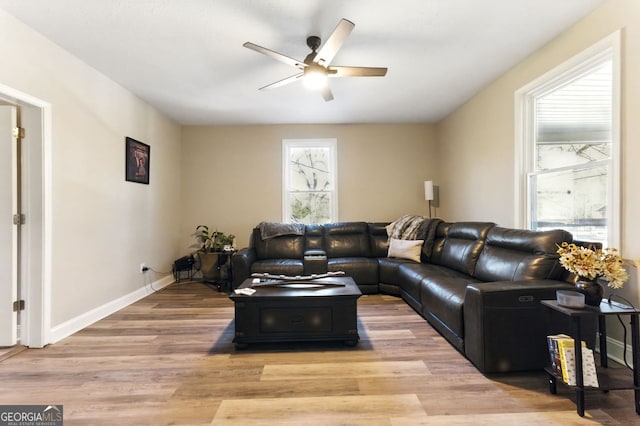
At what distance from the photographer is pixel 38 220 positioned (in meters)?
2.35

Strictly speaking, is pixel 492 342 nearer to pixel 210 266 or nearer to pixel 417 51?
pixel 417 51

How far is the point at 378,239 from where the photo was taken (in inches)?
176

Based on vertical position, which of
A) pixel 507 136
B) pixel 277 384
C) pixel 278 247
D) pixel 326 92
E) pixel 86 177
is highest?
pixel 326 92

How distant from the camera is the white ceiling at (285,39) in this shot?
208 centimetres

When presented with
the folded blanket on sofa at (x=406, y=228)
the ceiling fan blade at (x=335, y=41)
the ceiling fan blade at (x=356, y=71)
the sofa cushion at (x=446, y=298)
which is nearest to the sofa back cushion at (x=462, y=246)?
the sofa cushion at (x=446, y=298)

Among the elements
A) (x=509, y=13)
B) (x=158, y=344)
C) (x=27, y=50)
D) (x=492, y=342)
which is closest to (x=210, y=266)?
(x=158, y=344)

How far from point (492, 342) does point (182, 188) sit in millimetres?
4752

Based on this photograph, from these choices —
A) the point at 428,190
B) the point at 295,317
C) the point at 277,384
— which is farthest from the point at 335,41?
the point at 428,190

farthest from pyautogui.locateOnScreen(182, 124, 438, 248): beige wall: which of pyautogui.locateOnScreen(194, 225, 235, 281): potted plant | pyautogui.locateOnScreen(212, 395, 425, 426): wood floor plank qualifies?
pyautogui.locateOnScreen(212, 395, 425, 426): wood floor plank

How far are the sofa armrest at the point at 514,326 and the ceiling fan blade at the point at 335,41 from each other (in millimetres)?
1924

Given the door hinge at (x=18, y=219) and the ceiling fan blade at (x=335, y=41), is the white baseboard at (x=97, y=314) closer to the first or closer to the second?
the door hinge at (x=18, y=219)

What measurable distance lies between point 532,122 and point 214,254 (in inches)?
166

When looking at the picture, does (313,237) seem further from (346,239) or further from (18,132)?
(18,132)

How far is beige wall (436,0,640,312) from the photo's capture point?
193cm
